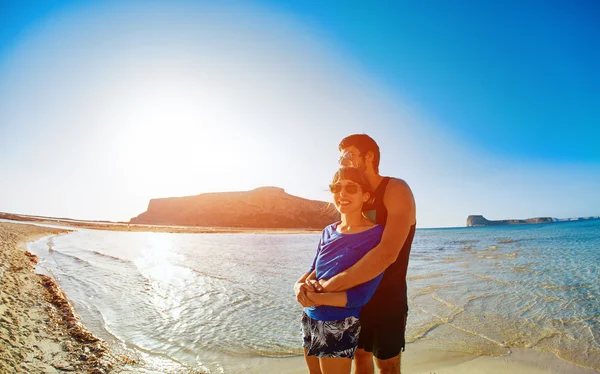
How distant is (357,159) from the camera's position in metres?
2.28

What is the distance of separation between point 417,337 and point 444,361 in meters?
0.90

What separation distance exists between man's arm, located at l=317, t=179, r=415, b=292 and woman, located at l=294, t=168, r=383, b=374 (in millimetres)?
72

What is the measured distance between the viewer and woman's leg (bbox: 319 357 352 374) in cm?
193

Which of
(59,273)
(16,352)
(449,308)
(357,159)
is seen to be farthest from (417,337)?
(59,273)

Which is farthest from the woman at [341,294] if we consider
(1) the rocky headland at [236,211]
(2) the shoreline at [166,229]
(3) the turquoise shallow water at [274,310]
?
(1) the rocky headland at [236,211]

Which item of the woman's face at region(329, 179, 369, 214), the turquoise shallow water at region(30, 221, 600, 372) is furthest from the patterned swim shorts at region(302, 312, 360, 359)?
the turquoise shallow water at region(30, 221, 600, 372)

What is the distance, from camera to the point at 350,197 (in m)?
2.12

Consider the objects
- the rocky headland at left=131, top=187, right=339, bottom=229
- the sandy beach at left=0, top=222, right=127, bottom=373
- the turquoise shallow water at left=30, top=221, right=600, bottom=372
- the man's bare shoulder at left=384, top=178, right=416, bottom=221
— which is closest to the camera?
the man's bare shoulder at left=384, top=178, right=416, bottom=221

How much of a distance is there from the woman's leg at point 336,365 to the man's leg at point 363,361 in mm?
393

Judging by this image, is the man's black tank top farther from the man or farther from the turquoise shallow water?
the turquoise shallow water

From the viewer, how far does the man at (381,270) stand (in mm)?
1898

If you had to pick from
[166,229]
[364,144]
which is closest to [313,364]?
[364,144]

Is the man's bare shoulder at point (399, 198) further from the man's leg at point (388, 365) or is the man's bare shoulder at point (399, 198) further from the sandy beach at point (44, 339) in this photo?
the sandy beach at point (44, 339)

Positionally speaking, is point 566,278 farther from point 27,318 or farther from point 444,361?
point 27,318
